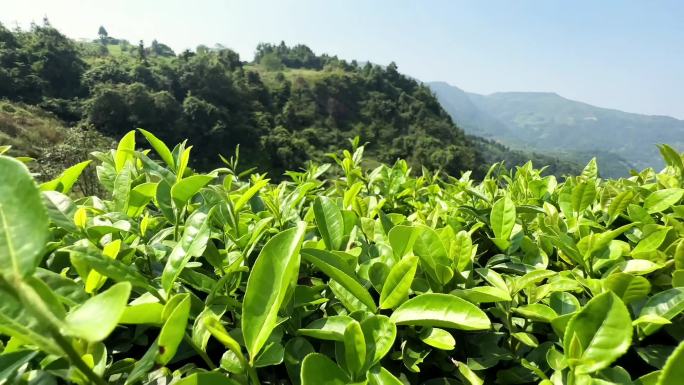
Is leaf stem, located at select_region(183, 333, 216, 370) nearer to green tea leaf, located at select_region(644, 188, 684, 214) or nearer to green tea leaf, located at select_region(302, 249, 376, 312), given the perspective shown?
green tea leaf, located at select_region(302, 249, 376, 312)

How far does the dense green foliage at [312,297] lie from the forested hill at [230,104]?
40.9 meters

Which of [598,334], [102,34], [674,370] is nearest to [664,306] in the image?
[598,334]

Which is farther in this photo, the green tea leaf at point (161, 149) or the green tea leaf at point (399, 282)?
the green tea leaf at point (161, 149)

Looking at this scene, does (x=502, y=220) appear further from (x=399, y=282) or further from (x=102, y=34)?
(x=102, y=34)

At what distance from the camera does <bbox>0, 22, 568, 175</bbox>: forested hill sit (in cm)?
4303

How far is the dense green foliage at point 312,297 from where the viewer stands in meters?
0.49

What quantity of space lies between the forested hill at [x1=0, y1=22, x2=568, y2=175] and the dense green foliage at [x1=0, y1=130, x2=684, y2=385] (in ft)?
134

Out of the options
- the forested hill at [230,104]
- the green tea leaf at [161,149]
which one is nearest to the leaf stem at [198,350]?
the green tea leaf at [161,149]

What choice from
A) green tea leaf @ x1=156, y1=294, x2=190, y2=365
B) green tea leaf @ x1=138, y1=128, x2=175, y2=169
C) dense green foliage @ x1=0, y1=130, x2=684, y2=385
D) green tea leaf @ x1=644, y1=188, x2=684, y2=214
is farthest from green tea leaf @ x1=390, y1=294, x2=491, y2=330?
green tea leaf @ x1=644, y1=188, x2=684, y2=214

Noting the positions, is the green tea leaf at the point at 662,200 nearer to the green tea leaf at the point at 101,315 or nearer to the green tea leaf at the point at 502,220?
the green tea leaf at the point at 502,220

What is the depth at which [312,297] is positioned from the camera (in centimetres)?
92

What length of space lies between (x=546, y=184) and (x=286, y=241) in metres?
1.57

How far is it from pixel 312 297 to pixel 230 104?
2176 inches

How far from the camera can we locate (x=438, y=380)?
88cm
